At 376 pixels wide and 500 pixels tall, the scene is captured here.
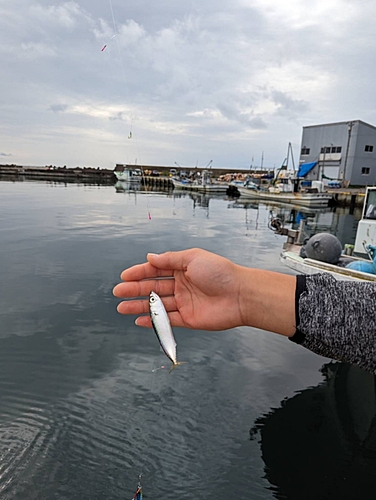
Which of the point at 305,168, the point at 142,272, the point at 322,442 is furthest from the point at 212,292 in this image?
the point at 305,168

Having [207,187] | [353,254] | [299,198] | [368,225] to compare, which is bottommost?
[353,254]

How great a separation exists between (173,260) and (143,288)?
420 millimetres

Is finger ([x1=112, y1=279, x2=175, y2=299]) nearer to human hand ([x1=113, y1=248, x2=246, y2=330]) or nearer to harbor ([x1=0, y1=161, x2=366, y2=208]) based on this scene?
human hand ([x1=113, y1=248, x2=246, y2=330])

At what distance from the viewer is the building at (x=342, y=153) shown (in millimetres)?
61312

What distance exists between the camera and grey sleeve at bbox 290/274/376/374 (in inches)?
76.2

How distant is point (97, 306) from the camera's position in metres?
10.4

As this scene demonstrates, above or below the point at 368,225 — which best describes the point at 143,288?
above

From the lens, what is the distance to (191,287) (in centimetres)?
292

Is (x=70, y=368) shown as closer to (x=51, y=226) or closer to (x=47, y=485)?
(x=47, y=485)

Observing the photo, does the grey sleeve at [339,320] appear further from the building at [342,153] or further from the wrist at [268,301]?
the building at [342,153]

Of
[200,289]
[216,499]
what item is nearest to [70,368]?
→ [216,499]

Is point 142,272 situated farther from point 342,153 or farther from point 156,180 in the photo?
point 156,180

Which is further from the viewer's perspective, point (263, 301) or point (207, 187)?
point (207, 187)

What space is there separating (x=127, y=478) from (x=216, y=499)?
1.30 meters
